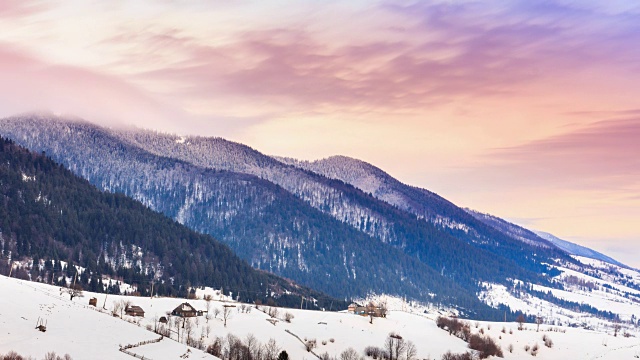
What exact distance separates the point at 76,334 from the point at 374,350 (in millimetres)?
78220

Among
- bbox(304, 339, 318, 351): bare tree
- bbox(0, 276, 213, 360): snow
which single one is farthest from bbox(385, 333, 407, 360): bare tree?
bbox(0, 276, 213, 360): snow

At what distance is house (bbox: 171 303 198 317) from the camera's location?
192500 mm

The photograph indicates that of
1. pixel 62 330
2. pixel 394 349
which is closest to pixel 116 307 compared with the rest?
pixel 62 330

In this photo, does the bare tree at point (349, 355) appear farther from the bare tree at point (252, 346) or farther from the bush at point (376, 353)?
the bare tree at point (252, 346)

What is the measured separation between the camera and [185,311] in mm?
192750

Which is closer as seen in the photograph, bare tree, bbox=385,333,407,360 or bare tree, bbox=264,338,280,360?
bare tree, bbox=264,338,280,360

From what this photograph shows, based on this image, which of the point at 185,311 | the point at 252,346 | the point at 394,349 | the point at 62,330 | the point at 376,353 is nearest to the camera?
the point at 62,330

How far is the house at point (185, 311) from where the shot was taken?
19250 cm

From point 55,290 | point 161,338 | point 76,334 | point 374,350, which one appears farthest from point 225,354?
point 55,290

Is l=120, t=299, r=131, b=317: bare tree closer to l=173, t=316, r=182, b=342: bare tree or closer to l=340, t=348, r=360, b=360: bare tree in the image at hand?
l=173, t=316, r=182, b=342: bare tree

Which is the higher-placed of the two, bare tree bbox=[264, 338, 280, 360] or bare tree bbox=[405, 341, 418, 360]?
bare tree bbox=[405, 341, 418, 360]

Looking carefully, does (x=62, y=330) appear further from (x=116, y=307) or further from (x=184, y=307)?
(x=184, y=307)

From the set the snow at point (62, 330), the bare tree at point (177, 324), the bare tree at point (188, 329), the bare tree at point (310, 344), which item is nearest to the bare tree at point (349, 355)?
the bare tree at point (310, 344)

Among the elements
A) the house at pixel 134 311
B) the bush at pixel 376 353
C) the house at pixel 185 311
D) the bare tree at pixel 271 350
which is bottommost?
the bare tree at pixel 271 350
